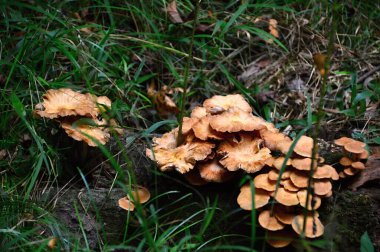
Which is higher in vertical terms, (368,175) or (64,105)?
(64,105)

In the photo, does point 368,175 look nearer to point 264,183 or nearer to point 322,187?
point 322,187

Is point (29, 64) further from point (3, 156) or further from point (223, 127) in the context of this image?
point (223, 127)

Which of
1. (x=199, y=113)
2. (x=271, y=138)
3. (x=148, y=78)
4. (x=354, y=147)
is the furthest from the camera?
(x=148, y=78)

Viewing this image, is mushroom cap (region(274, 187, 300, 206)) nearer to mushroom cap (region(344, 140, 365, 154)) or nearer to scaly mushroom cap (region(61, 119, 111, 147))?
mushroom cap (region(344, 140, 365, 154))

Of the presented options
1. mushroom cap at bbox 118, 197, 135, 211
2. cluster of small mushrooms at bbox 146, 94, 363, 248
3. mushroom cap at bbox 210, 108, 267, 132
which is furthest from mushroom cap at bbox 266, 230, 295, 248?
mushroom cap at bbox 118, 197, 135, 211

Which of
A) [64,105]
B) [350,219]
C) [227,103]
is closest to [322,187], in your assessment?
[350,219]

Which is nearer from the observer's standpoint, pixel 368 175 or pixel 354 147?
pixel 354 147

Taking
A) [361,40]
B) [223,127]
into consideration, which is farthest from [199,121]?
[361,40]

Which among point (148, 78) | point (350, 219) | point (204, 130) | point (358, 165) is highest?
point (204, 130)
